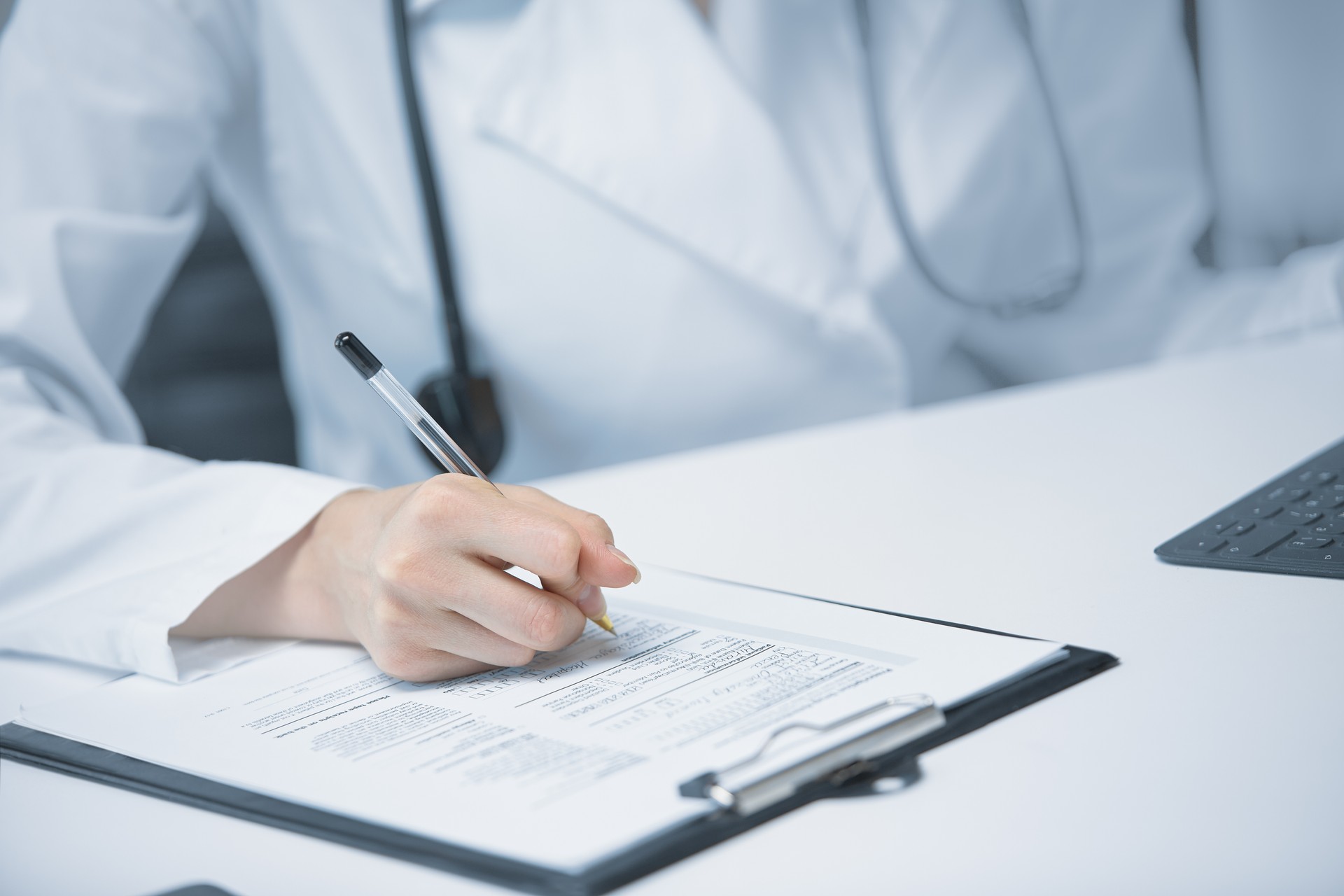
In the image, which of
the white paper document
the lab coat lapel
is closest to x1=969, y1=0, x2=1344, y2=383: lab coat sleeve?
the lab coat lapel

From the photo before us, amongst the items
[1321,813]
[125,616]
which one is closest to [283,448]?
[125,616]

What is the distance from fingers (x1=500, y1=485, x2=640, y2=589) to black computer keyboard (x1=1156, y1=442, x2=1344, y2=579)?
231mm

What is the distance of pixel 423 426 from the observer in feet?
1.40

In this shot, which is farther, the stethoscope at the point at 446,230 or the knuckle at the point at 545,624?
the stethoscope at the point at 446,230

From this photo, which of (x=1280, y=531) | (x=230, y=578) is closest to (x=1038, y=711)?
(x=1280, y=531)

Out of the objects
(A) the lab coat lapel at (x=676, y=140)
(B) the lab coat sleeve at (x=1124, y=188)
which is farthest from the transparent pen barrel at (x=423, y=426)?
(B) the lab coat sleeve at (x=1124, y=188)

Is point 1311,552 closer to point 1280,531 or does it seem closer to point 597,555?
point 1280,531

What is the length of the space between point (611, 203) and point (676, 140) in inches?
2.9

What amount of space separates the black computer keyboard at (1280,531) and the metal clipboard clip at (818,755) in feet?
0.62

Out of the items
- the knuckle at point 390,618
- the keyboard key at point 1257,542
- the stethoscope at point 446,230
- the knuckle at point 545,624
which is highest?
the stethoscope at point 446,230

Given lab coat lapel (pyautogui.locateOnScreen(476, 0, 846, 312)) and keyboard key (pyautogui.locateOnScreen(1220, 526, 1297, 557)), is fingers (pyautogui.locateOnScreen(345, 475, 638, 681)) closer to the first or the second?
keyboard key (pyautogui.locateOnScreen(1220, 526, 1297, 557))

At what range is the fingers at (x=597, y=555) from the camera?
37cm

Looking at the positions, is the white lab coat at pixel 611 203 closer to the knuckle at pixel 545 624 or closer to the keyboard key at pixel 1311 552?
the knuckle at pixel 545 624

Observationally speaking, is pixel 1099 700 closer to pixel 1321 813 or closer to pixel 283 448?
pixel 1321 813
